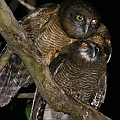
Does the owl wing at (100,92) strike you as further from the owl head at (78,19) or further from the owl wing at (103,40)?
the owl head at (78,19)

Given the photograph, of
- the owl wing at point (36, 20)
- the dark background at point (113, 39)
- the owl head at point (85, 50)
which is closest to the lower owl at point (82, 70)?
the owl head at point (85, 50)

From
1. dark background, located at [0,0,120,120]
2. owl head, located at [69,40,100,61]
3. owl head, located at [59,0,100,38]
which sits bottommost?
dark background, located at [0,0,120,120]

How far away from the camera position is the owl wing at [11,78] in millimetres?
3703

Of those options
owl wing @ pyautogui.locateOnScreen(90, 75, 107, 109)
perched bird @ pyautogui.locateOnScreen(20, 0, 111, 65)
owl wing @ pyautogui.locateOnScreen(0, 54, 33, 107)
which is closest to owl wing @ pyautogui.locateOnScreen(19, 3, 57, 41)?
perched bird @ pyautogui.locateOnScreen(20, 0, 111, 65)

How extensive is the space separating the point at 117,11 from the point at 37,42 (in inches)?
67.7

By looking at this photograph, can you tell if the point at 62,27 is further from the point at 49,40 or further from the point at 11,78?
the point at 11,78

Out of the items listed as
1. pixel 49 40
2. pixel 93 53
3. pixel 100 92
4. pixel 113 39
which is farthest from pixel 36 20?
pixel 113 39

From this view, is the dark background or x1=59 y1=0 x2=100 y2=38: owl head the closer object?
x1=59 y1=0 x2=100 y2=38: owl head

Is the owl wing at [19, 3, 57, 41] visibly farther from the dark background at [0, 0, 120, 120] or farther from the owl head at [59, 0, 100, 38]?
the dark background at [0, 0, 120, 120]

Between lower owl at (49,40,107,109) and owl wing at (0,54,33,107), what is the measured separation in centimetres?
31

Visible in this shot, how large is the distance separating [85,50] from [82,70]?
0.20 m

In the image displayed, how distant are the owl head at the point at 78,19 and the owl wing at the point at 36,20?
0.11m

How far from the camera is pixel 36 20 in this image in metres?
3.64

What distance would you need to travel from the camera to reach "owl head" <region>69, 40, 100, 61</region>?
3532 millimetres
